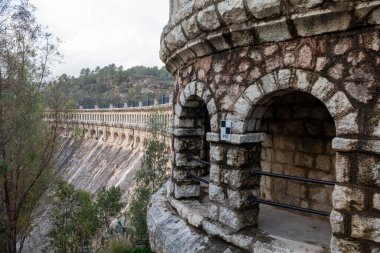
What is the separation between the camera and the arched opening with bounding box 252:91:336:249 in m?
4.38

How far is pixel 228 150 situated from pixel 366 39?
169cm

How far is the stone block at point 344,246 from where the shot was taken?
9.52ft

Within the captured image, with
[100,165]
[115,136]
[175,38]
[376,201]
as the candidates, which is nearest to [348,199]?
[376,201]

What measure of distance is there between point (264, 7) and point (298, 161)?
7.82ft

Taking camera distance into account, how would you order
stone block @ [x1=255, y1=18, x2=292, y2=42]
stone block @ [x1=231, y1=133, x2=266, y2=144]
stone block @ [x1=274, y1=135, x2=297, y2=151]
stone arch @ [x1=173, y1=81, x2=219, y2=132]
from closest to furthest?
1. stone block @ [x1=255, y1=18, x2=292, y2=42]
2. stone block @ [x1=231, y1=133, x2=266, y2=144]
3. stone arch @ [x1=173, y1=81, x2=219, y2=132]
4. stone block @ [x1=274, y1=135, x2=297, y2=151]

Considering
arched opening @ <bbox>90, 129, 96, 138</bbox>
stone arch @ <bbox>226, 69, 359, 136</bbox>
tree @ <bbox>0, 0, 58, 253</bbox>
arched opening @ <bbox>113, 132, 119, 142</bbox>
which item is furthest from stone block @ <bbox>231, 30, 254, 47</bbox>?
arched opening @ <bbox>90, 129, 96, 138</bbox>

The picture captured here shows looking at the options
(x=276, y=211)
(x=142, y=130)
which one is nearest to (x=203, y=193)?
(x=276, y=211)

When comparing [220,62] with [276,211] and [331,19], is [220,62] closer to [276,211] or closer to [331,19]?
[331,19]

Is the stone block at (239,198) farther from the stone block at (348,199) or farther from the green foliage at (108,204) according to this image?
the green foliage at (108,204)

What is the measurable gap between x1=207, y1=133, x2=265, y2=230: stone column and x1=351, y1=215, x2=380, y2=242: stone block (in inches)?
45.2

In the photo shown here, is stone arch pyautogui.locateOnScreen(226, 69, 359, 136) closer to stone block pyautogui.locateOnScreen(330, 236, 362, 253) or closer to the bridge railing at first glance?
stone block pyautogui.locateOnScreen(330, 236, 362, 253)

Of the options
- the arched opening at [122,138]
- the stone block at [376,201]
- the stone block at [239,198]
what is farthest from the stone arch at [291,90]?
the arched opening at [122,138]

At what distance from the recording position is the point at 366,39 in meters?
2.85

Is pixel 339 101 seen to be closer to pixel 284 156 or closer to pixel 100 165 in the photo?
pixel 284 156
